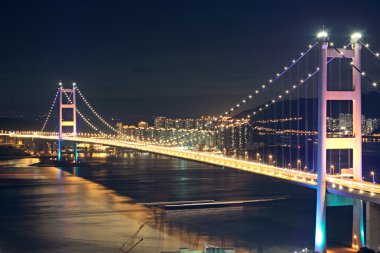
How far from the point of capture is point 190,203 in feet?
58.4

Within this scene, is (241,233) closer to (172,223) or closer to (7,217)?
(172,223)

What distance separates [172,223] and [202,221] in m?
0.69

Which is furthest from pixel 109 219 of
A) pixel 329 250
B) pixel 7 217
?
pixel 329 250

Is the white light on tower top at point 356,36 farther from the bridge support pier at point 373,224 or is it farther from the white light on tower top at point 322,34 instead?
the bridge support pier at point 373,224

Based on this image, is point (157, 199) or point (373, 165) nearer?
point (157, 199)

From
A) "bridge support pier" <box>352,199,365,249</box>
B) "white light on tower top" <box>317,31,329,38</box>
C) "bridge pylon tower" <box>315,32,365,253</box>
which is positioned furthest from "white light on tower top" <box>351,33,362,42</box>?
"bridge support pier" <box>352,199,365,249</box>

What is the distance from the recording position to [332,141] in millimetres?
11250

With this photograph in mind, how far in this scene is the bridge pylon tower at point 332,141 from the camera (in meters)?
10.8

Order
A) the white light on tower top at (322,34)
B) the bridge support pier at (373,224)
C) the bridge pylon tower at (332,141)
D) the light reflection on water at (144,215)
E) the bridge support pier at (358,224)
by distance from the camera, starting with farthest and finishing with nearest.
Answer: the light reflection on water at (144,215)
the white light on tower top at (322,34)
the bridge support pier at (358,224)
the bridge pylon tower at (332,141)
the bridge support pier at (373,224)

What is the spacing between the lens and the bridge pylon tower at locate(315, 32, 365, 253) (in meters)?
10.8

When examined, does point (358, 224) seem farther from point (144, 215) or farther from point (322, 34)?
point (144, 215)

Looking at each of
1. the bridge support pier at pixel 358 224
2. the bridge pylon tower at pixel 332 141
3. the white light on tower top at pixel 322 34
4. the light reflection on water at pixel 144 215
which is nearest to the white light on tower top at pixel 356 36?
the bridge pylon tower at pixel 332 141

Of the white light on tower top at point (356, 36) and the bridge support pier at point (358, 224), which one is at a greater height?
the white light on tower top at point (356, 36)

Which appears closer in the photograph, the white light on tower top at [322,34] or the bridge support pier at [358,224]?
the bridge support pier at [358,224]
